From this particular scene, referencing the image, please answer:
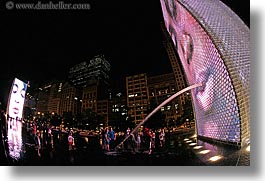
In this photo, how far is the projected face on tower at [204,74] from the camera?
2.41m

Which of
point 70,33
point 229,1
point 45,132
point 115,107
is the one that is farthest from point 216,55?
point 45,132

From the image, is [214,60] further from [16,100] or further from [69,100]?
[16,100]

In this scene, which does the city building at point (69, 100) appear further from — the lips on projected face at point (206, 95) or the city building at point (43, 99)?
the lips on projected face at point (206, 95)

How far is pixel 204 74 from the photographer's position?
249cm

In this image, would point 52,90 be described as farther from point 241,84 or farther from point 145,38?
point 241,84

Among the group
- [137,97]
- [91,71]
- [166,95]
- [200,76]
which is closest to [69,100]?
[91,71]

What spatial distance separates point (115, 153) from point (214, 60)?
82 centimetres

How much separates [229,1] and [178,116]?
30.6 inches

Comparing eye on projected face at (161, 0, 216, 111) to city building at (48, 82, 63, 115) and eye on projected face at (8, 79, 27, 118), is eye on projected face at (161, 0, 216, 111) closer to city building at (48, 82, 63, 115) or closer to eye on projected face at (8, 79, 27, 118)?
city building at (48, 82, 63, 115)

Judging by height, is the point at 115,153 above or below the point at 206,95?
below

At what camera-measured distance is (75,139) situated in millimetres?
2518

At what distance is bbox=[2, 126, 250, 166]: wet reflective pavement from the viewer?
8.04ft

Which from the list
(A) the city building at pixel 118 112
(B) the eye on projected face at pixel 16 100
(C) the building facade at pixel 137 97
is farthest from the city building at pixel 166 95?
(B) the eye on projected face at pixel 16 100

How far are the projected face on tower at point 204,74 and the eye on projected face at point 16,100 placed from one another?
100cm
